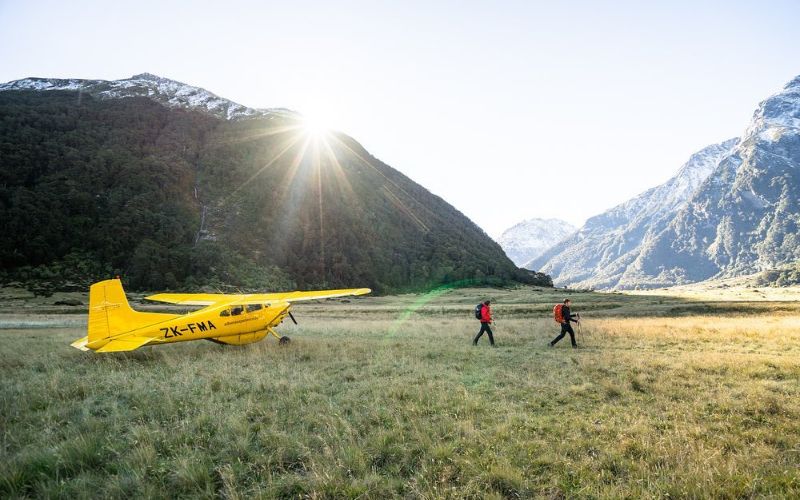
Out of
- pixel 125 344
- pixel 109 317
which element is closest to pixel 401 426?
pixel 125 344

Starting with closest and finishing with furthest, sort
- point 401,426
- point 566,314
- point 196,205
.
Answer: point 401,426, point 566,314, point 196,205

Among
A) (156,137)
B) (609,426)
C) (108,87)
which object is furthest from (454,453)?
(108,87)

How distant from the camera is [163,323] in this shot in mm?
13883

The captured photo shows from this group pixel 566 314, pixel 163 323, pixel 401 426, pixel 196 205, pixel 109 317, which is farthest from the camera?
pixel 196 205

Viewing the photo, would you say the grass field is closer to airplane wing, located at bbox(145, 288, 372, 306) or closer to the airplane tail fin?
the airplane tail fin

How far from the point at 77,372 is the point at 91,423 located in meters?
6.40

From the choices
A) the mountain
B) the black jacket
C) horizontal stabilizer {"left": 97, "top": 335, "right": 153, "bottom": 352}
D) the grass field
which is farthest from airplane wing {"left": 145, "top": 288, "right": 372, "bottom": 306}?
the mountain

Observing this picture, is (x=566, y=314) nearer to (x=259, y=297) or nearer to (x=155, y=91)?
(x=259, y=297)

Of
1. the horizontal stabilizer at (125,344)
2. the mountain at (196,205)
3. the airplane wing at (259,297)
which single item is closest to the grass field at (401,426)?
the horizontal stabilizer at (125,344)

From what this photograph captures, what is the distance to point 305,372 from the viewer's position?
1139cm

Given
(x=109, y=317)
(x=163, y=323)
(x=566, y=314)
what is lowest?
(x=566, y=314)

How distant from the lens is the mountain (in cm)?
8631

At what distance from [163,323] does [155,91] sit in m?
191

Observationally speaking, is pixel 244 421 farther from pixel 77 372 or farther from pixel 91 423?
pixel 77 372
